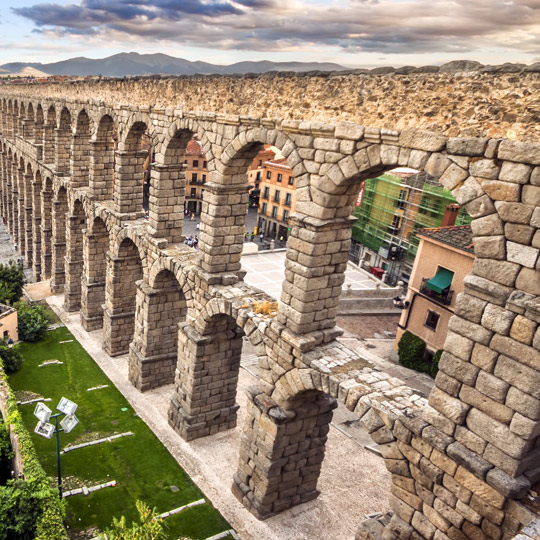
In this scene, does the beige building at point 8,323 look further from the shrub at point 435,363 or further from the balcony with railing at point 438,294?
the shrub at point 435,363

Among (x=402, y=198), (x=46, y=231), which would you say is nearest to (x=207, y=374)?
(x=46, y=231)

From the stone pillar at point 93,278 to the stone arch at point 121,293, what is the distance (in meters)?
2.69

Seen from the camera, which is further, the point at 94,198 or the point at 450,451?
the point at 94,198

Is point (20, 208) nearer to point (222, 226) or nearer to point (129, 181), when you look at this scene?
point (129, 181)

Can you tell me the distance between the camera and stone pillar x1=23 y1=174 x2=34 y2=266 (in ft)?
130

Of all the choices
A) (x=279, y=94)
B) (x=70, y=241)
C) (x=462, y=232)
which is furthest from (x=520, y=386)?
(x=70, y=241)

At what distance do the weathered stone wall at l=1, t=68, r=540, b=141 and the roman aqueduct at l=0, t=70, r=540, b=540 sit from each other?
1.5 inches

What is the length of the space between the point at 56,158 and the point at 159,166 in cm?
1490

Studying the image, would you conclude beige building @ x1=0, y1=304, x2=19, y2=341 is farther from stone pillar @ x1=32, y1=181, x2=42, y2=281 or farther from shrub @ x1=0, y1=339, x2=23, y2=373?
stone pillar @ x1=32, y1=181, x2=42, y2=281

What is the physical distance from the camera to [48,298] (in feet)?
107

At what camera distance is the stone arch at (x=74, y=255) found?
29047 mm

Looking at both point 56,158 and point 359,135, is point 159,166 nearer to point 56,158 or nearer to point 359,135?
point 359,135

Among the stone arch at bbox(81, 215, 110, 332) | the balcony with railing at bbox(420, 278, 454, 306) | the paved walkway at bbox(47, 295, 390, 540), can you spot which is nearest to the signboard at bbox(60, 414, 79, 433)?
the paved walkway at bbox(47, 295, 390, 540)

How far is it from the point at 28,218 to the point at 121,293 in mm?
22041
